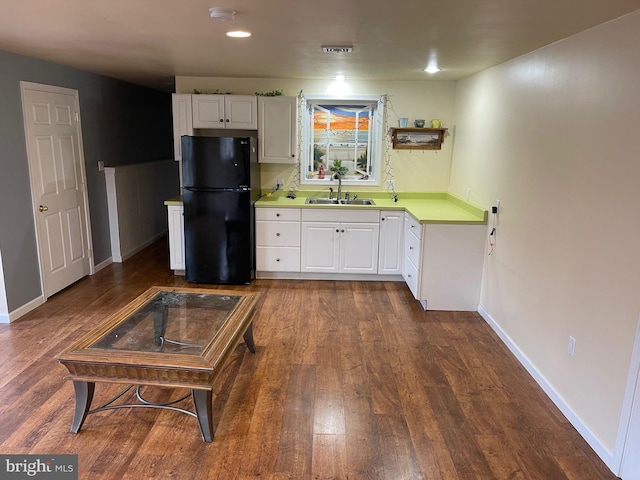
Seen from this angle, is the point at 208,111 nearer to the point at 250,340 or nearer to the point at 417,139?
the point at 417,139

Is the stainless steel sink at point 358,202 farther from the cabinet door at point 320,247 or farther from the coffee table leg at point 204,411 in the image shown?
the coffee table leg at point 204,411

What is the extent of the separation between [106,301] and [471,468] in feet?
11.5

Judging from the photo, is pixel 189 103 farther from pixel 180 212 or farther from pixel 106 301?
pixel 106 301

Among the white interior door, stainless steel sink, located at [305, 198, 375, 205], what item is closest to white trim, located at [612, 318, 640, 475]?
stainless steel sink, located at [305, 198, 375, 205]

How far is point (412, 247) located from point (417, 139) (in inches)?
56.2

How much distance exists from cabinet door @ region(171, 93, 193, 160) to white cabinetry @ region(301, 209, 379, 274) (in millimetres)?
1555

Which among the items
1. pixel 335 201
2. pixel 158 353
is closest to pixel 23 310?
pixel 158 353

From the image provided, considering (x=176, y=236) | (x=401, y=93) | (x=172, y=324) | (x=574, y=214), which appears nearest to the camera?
(x=574, y=214)

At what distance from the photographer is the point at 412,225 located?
449 cm

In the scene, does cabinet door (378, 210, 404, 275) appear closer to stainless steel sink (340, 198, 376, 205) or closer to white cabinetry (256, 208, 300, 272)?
stainless steel sink (340, 198, 376, 205)

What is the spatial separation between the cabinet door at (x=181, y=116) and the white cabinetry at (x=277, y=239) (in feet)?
3.78

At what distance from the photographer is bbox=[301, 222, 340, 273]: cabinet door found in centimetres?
488

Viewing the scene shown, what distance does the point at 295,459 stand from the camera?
2262mm

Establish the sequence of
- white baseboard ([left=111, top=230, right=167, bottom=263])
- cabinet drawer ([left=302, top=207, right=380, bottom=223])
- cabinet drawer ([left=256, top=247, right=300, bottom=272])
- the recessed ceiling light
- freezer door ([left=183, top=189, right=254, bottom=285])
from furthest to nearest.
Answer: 1. white baseboard ([left=111, top=230, right=167, bottom=263])
2. cabinet drawer ([left=256, top=247, right=300, bottom=272])
3. cabinet drawer ([left=302, top=207, right=380, bottom=223])
4. freezer door ([left=183, top=189, right=254, bottom=285])
5. the recessed ceiling light
